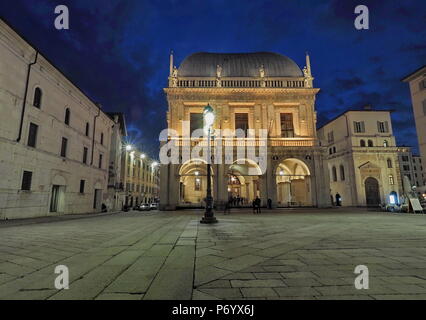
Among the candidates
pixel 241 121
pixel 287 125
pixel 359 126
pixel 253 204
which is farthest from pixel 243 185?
pixel 359 126

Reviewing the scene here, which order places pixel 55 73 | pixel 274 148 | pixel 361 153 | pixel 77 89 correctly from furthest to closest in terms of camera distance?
pixel 361 153
pixel 274 148
pixel 77 89
pixel 55 73

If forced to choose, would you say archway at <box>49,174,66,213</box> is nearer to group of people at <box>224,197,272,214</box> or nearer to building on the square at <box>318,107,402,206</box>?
group of people at <box>224,197,272,214</box>

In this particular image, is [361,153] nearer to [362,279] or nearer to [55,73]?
[362,279]

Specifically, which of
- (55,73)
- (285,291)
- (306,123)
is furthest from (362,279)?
(306,123)

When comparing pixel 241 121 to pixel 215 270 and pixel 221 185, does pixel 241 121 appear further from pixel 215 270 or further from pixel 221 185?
pixel 215 270

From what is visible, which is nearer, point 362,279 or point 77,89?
point 362,279

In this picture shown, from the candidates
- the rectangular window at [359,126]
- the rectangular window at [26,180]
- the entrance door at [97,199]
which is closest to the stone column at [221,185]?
the entrance door at [97,199]

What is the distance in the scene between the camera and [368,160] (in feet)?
114

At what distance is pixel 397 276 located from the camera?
3.38 meters

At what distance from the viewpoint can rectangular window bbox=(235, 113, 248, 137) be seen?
27.7 meters

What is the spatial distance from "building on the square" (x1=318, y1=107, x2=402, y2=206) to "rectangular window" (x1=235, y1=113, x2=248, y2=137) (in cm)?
1405

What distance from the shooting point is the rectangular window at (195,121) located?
89.7 ft

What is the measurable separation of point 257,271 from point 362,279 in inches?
60.1

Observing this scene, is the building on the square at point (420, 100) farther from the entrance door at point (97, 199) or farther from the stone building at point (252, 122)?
the entrance door at point (97, 199)
